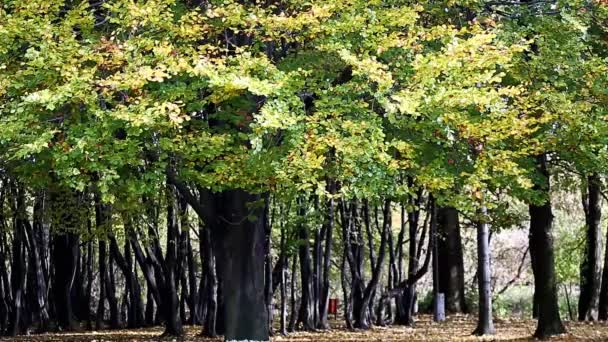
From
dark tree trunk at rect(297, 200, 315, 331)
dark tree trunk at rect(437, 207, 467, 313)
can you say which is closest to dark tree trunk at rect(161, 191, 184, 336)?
dark tree trunk at rect(297, 200, 315, 331)

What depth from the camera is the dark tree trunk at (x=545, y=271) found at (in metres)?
18.2

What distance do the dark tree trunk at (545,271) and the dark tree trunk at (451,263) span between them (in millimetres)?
12347

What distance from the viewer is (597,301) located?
2534 centimetres

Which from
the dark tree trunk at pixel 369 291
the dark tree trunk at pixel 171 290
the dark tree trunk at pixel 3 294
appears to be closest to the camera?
the dark tree trunk at pixel 171 290

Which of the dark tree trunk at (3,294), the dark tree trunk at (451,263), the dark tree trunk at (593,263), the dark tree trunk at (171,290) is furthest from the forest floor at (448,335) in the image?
the dark tree trunk at (3,294)

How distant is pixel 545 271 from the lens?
60.5ft

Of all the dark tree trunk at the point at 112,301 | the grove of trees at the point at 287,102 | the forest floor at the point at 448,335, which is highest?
the grove of trees at the point at 287,102

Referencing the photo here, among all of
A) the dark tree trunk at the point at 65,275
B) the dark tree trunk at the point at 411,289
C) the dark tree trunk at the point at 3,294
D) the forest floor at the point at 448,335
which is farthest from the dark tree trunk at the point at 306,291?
the dark tree trunk at the point at 3,294

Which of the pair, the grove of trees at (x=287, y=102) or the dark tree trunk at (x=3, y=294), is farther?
the dark tree trunk at (x=3, y=294)

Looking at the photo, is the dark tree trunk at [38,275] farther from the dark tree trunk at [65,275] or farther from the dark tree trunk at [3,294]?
the dark tree trunk at [3,294]

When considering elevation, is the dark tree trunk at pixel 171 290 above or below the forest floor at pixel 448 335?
above

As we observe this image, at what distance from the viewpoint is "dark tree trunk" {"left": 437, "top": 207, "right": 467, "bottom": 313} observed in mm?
31500

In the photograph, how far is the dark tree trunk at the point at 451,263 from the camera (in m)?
31.5

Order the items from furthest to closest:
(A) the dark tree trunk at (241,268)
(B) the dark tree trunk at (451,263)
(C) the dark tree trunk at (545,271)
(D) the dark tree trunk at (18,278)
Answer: (B) the dark tree trunk at (451,263) < (D) the dark tree trunk at (18,278) < (C) the dark tree trunk at (545,271) < (A) the dark tree trunk at (241,268)
